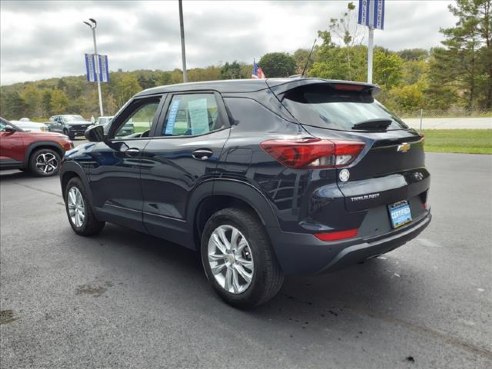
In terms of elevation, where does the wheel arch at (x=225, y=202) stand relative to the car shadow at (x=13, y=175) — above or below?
above

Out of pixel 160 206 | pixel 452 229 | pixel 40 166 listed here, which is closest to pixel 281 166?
pixel 160 206

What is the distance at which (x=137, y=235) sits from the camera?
5.17m

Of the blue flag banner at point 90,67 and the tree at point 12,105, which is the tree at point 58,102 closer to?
the tree at point 12,105

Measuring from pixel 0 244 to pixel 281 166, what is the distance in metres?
4.01

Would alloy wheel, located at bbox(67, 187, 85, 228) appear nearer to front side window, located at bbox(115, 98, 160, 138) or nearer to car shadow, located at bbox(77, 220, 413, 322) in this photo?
car shadow, located at bbox(77, 220, 413, 322)

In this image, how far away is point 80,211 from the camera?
201 inches

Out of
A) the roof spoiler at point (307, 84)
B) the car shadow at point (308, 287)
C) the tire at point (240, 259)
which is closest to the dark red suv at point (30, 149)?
the car shadow at point (308, 287)

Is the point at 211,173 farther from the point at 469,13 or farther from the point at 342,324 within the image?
the point at 469,13

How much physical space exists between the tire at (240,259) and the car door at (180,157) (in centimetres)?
31

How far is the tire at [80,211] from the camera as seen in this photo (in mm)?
4934

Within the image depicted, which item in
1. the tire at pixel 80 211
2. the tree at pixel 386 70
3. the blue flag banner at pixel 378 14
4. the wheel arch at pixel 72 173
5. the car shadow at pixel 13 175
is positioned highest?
the tree at pixel 386 70

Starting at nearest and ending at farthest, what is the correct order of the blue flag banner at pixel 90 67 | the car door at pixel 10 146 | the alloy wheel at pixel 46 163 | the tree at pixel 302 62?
the tree at pixel 302 62, the car door at pixel 10 146, the alloy wheel at pixel 46 163, the blue flag banner at pixel 90 67

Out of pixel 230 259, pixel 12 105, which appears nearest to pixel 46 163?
pixel 230 259

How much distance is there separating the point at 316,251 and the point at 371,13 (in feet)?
47.5
